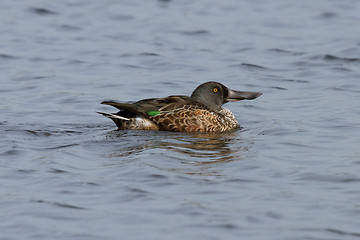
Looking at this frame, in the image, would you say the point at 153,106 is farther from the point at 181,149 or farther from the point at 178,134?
the point at 181,149

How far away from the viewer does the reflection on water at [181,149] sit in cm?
966

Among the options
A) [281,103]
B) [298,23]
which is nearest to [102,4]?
[298,23]

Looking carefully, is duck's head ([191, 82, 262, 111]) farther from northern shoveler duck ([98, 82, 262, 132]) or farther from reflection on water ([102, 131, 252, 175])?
reflection on water ([102, 131, 252, 175])

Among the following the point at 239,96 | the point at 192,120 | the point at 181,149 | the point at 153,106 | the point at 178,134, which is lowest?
the point at 181,149

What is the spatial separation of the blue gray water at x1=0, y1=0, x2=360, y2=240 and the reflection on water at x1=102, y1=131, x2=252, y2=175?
0.03m

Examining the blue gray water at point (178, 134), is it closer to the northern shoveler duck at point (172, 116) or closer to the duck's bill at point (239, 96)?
the northern shoveler duck at point (172, 116)

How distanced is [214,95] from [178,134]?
1.17 m

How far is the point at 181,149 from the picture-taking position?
10.6 m

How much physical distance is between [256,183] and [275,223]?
1390mm

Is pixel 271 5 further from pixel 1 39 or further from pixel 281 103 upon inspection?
pixel 281 103

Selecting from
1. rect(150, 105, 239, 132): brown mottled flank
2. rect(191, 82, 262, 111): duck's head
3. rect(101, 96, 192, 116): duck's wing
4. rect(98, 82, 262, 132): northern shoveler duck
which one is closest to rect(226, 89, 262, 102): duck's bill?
rect(191, 82, 262, 111): duck's head

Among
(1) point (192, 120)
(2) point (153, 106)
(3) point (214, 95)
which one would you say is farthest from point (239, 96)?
(2) point (153, 106)

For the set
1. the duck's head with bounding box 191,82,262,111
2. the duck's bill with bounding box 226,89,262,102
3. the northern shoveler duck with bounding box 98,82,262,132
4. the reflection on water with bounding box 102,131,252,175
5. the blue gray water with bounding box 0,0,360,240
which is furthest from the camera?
the duck's bill with bounding box 226,89,262,102

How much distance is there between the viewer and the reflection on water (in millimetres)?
9656
